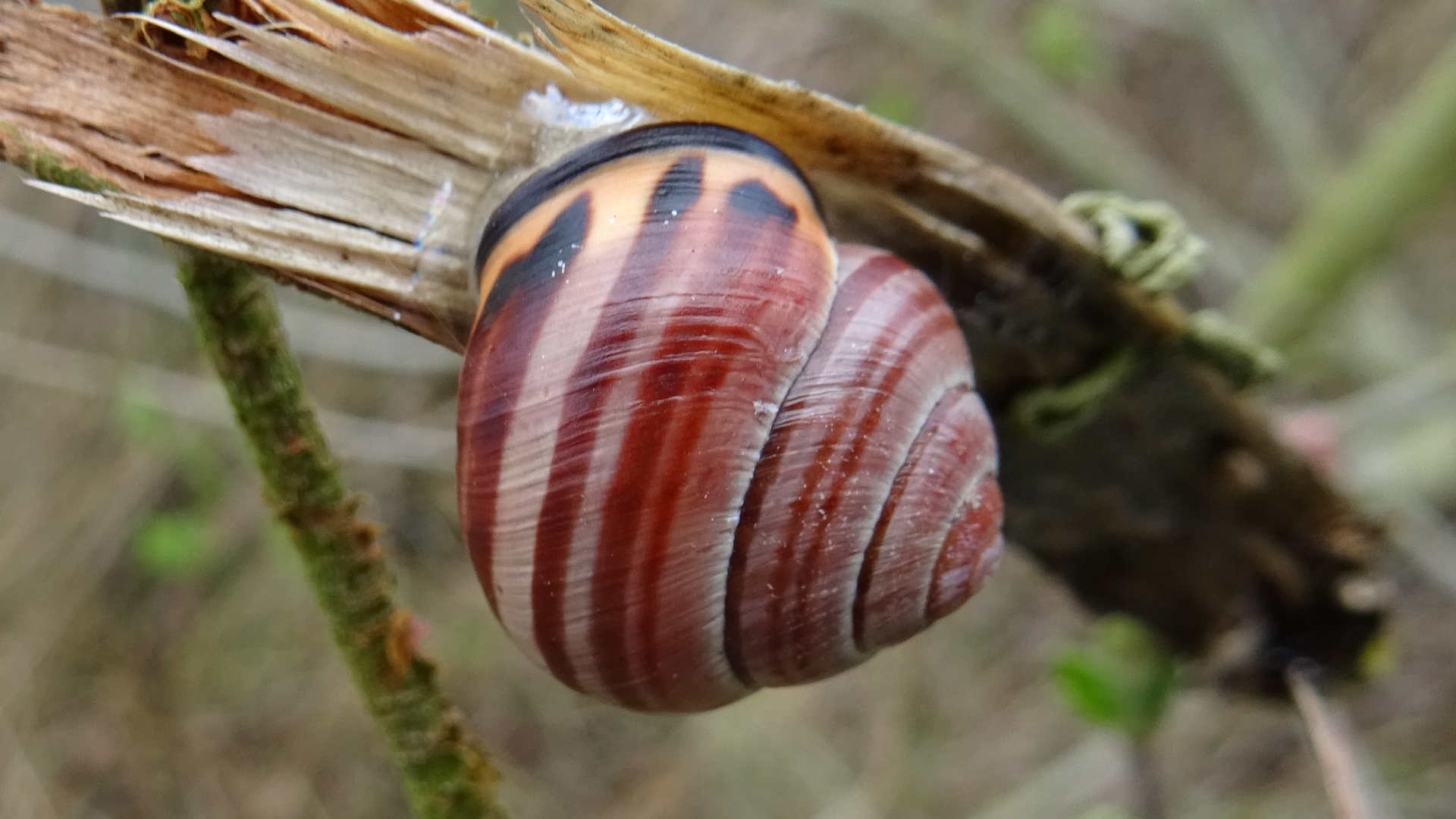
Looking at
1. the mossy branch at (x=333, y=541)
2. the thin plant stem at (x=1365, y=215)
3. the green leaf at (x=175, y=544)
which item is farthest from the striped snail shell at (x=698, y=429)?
the green leaf at (x=175, y=544)

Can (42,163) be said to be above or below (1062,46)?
below

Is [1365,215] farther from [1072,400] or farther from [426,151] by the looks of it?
[426,151]

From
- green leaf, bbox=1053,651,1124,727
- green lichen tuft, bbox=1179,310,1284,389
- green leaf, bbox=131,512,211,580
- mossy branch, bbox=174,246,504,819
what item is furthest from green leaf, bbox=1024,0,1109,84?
green leaf, bbox=131,512,211,580

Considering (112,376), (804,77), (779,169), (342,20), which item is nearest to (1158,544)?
(779,169)

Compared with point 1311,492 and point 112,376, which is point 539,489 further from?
point 112,376

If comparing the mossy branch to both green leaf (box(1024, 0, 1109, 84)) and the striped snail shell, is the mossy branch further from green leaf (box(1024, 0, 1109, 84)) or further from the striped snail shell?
green leaf (box(1024, 0, 1109, 84))

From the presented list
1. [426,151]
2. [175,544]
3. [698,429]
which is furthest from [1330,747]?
[175,544]

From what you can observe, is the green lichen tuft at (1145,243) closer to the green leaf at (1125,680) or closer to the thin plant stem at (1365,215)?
the green leaf at (1125,680)
